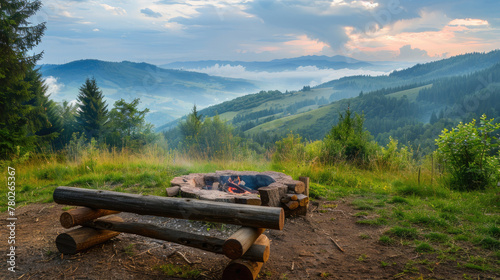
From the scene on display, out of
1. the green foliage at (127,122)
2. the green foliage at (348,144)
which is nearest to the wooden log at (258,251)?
the green foliage at (348,144)

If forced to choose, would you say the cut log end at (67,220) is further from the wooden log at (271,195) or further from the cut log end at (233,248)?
the wooden log at (271,195)

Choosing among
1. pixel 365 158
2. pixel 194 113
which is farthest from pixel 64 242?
pixel 194 113

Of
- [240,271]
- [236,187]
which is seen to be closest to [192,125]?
[236,187]

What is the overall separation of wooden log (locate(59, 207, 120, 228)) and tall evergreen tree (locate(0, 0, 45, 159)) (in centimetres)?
909

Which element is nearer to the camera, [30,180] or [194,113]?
[30,180]

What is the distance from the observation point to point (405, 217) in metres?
5.27

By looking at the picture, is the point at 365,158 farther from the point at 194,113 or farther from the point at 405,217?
the point at 194,113

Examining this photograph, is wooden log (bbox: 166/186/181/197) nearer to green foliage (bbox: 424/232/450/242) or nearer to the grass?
the grass

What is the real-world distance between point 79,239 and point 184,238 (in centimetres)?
152

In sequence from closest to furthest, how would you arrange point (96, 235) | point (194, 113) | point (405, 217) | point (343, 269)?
point (343, 269) < point (96, 235) < point (405, 217) < point (194, 113)

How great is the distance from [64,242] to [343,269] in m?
3.60

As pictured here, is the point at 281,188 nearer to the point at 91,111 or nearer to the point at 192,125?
the point at 91,111

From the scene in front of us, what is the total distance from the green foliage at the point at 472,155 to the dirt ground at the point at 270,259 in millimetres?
3597

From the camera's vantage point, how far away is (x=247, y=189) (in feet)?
20.2
